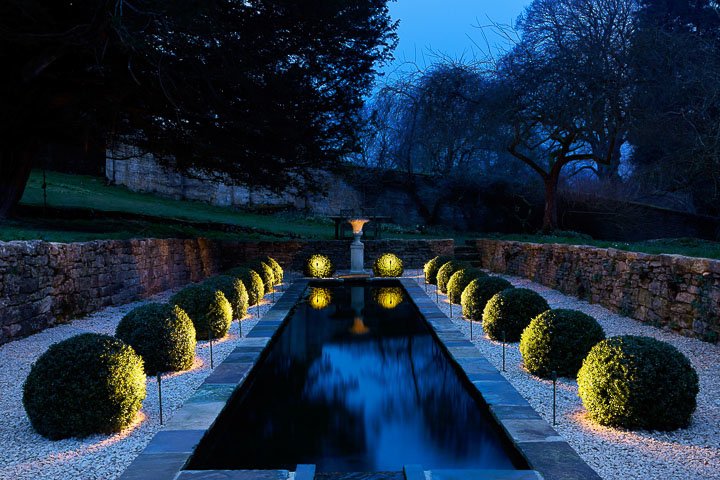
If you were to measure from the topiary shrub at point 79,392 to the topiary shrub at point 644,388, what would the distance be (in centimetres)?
476

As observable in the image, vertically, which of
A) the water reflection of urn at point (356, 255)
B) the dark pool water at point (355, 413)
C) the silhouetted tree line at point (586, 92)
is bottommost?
the dark pool water at point (355, 413)

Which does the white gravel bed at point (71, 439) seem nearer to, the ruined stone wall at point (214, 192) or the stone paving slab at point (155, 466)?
the stone paving slab at point (155, 466)

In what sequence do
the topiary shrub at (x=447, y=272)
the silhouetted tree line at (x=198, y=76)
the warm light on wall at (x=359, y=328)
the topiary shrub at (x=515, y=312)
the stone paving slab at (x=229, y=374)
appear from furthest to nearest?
the topiary shrub at (x=447, y=272) → the warm light on wall at (x=359, y=328) → the silhouetted tree line at (x=198, y=76) → the topiary shrub at (x=515, y=312) → the stone paving slab at (x=229, y=374)

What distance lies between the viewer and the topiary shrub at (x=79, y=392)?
452cm

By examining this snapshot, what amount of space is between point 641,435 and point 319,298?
10.1 meters

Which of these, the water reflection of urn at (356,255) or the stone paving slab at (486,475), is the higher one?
the water reflection of urn at (356,255)

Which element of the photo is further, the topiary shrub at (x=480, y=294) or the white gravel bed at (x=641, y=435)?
the topiary shrub at (x=480, y=294)

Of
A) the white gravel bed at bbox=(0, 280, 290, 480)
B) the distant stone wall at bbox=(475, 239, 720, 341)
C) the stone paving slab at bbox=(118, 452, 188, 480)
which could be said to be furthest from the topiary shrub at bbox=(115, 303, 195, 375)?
the distant stone wall at bbox=(475, 239, 720, 341)

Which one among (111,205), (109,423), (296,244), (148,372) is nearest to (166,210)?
(111,205)

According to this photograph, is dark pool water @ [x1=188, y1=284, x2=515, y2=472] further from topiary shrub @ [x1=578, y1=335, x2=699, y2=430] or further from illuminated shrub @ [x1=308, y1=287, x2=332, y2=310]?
illuminated shrub @ [x1=308, y1=287, x2=332, y2=310]

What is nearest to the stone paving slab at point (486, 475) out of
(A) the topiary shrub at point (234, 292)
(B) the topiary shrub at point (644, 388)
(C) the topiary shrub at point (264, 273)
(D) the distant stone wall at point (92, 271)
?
(B) the topiary shrub at point (644, 388)

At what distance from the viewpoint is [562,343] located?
6207mm

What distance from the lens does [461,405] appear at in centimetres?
574

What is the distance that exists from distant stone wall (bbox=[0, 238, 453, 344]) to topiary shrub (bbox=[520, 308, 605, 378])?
7998mm
